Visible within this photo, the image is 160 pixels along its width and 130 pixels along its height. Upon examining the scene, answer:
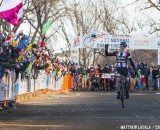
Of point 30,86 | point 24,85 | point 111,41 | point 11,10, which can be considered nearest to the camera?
point 11,10

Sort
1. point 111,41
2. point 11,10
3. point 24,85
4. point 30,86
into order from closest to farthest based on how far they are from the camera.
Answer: point 11,10 → point 24,85 → point 30,86 → point 111,41

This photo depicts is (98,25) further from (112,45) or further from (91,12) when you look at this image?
(112,45)

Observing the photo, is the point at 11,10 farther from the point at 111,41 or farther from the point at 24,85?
the point at 111,41

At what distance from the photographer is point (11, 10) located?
20656 millimetres

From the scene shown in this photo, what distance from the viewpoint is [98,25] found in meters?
83.4

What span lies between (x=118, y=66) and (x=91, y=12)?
62.7 m

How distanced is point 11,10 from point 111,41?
31.8 meters

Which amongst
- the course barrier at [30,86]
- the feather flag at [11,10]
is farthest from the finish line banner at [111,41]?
the feather flag at [11,10]

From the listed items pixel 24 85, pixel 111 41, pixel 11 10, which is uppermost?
pixel 111 41

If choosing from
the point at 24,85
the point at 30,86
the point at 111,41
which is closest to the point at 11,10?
the point at 24,85

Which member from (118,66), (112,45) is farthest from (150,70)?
(118,66)

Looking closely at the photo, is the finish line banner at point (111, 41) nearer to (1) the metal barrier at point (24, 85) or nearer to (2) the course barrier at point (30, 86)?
(2) the course barrier at point (30, 86)

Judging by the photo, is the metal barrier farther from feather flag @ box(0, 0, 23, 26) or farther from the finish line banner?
the finish line banner

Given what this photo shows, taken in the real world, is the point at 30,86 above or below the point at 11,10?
below
